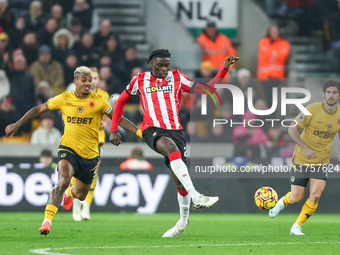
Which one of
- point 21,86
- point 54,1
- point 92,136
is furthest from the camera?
point 54,1

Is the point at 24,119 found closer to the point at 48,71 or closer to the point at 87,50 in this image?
the point at 48,71

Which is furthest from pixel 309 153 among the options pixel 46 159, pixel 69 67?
pixel 69 67

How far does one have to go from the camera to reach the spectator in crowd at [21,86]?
47.8 feet

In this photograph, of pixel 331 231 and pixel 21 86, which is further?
pixel 21 86

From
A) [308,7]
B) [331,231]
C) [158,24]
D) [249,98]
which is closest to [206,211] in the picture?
[249,98]

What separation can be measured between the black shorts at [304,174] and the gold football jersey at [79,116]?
119 inches

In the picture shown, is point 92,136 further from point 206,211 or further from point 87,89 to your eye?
point 206,211

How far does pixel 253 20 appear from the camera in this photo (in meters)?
18.2

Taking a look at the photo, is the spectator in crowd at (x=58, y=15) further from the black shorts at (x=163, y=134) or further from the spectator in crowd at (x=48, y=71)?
the black shorts at (x=163, y=134)

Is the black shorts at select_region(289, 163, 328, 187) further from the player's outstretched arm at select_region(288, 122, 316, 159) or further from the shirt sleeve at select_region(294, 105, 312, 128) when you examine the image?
the shirt sleeve at select_region(294, 105, 312, 128)

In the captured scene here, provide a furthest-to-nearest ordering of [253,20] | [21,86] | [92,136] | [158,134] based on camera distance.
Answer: [253,20] < [21,86] < [92,136] < [158,134]

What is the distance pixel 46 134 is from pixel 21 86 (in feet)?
5.42

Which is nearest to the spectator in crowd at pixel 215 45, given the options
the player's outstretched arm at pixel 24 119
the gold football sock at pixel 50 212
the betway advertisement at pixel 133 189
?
the betway advertisement at pixel 133 189

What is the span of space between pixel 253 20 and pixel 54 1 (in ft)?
19.0
